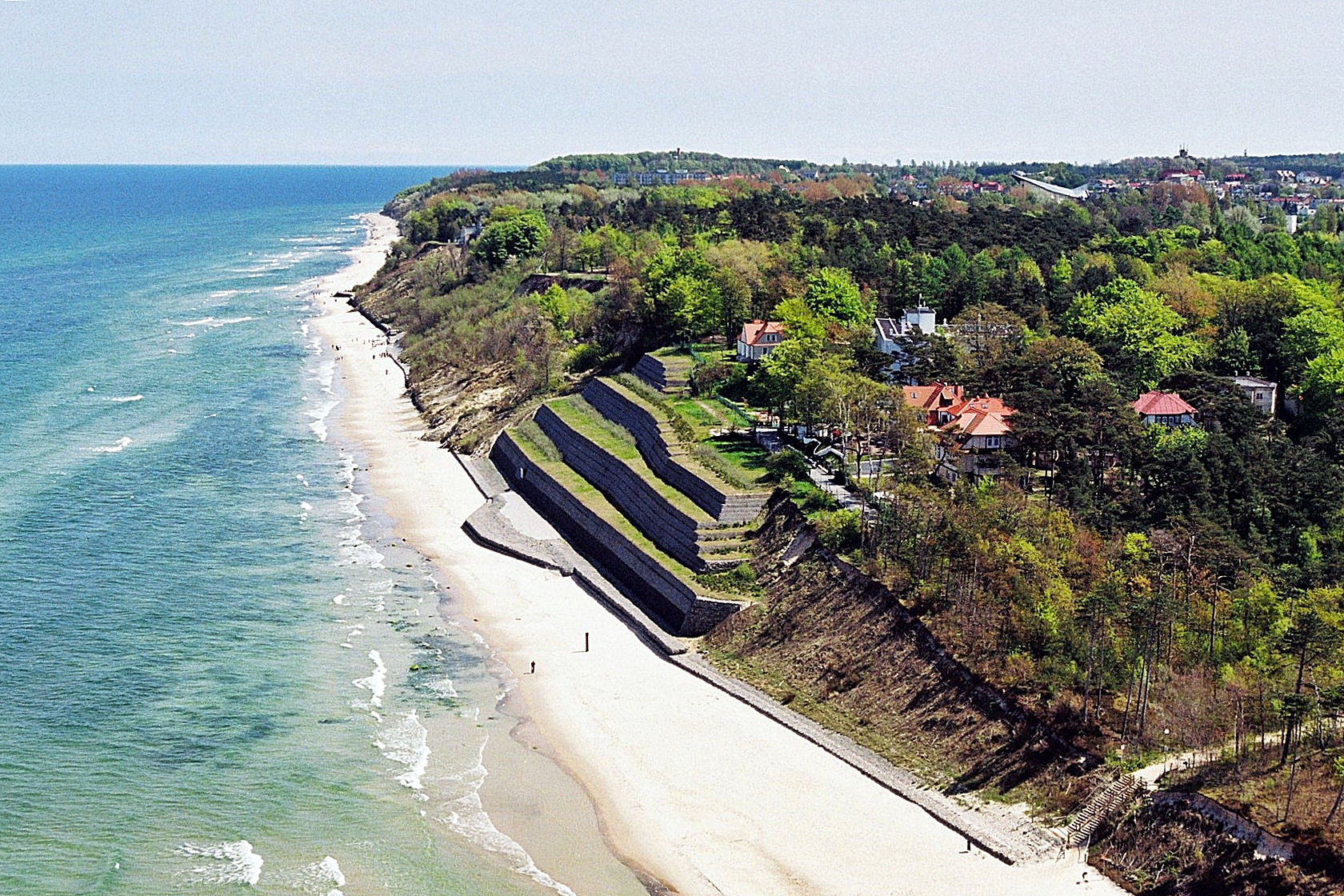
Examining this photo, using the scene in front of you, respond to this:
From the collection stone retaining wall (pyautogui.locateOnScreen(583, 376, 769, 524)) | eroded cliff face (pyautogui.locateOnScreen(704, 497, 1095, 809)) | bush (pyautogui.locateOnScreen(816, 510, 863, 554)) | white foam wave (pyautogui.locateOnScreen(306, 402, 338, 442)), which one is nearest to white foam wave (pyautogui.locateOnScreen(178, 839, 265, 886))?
eroded cliff face (pyautogui.locateOnScreen(704, 497, 1095, 809))

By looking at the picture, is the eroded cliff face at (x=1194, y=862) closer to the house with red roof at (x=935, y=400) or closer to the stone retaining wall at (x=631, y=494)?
the stone retaining wall at (x=631, y=494)

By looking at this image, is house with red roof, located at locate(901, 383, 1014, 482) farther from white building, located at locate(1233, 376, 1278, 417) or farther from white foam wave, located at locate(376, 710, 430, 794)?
white foam wave, located at locate(376, 710, 430, 794)

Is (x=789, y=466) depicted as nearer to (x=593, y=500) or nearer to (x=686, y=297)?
(x=593, y=500)

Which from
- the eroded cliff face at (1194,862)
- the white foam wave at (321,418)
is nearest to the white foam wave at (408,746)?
the eroded cliff face at (1194,862)

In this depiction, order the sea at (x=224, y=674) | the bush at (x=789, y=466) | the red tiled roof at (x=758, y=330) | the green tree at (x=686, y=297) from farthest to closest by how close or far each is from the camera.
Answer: the green tree at (x=686, y=297) → the red tiled roof at (x=758, y=330) → the bush at (x=789, y=466) → the sea at (x=224, y=674)

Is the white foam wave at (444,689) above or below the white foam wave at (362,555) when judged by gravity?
Answer: below

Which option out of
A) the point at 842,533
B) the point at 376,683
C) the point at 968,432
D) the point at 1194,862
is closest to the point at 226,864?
the point at 376,683
